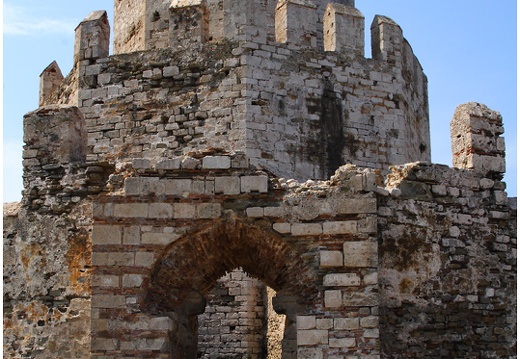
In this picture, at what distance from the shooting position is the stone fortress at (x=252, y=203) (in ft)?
30.5

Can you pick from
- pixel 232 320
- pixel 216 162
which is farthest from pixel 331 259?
pixel 232 320

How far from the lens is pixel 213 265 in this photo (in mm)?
9867

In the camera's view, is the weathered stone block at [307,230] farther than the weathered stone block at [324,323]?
Yes

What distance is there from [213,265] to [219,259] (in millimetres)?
96

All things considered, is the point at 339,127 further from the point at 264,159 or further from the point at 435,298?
the point at 435,298

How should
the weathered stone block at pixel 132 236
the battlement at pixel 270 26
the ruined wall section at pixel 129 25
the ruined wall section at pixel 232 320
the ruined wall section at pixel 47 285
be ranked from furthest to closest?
1. the ruined wall section at pixel 129 25
2. the battlement at pixel 270 26
3. the ruined wall section at pixel 232 320
4. the ruined wall section at pixel 47 285
5. the weathered stone block at pixel 132 236

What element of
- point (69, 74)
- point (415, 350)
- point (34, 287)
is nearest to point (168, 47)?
point (69, 74)

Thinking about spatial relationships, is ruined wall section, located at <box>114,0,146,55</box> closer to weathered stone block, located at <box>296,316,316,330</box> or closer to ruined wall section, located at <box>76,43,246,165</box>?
ruined wall section, located at <box>76,43,246,165</box>

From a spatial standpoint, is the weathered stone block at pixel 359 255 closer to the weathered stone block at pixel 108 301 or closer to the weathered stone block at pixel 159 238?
the weathered stone block at pixel 159 238

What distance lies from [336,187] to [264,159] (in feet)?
14.6

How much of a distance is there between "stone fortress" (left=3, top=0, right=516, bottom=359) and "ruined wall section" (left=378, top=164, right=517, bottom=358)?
0.02 metres

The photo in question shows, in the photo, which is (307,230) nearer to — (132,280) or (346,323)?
(346,323)

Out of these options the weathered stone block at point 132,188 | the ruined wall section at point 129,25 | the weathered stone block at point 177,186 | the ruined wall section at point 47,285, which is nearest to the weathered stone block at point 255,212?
the weathered stone block at point 177,186

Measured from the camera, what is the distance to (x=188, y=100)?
1430cm
